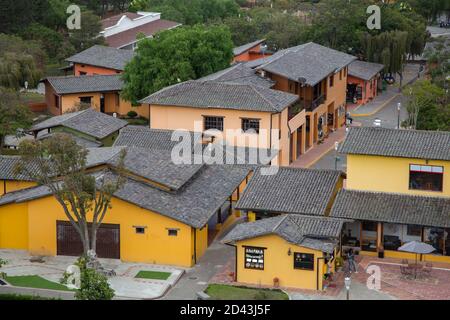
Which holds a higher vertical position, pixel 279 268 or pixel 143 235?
pixel 143 235

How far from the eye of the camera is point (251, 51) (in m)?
85.1

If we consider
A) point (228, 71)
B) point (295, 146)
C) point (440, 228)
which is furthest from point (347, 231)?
point (228, 71)

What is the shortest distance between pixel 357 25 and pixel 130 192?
44.3 meters

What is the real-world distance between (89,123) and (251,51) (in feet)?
93.0

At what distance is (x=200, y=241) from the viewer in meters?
44.5

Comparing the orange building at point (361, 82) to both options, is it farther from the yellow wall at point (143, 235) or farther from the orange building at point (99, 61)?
the yellow wall at point (143, 235)

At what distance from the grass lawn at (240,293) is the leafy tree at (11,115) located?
22.5 m

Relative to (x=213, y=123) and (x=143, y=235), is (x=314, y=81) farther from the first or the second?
(x=143, y=235)

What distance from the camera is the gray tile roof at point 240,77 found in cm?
6150

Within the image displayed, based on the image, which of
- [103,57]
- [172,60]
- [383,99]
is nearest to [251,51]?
[383,99]

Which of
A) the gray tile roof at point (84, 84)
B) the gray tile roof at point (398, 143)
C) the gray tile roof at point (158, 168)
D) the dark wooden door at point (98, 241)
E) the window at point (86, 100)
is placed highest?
the gray tile roof at point (398, 143)

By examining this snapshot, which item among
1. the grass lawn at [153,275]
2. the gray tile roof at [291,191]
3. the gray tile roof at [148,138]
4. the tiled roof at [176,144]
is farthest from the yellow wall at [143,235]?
the gray tile roof at [148,138]

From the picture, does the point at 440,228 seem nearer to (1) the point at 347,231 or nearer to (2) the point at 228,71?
(1) the point at 347,231
